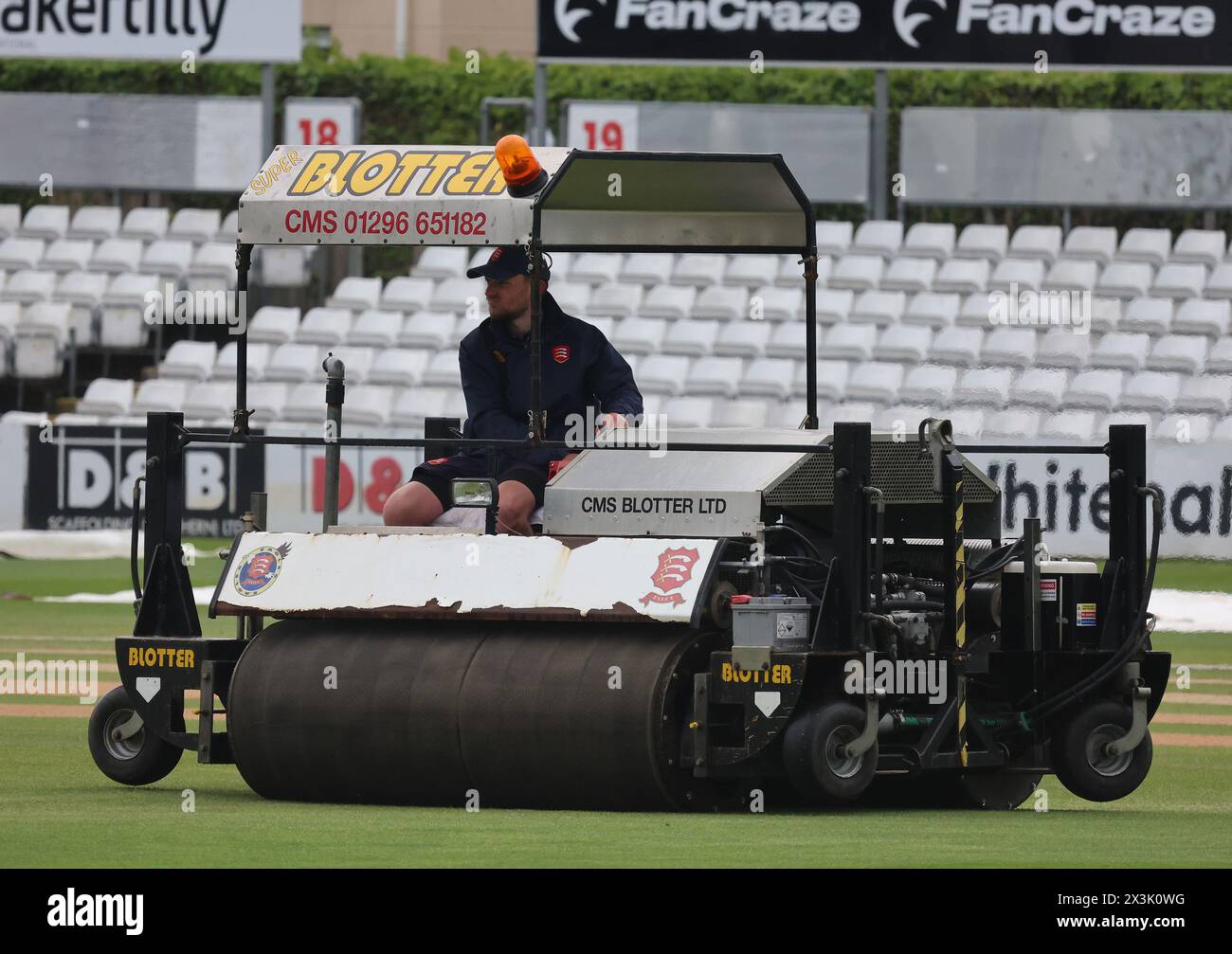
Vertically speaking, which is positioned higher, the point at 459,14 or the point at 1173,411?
the point at 459,14

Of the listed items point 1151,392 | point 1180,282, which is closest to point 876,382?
point 1151,392

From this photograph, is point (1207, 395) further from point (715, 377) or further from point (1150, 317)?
point (715, 377)

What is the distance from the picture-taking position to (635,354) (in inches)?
1182

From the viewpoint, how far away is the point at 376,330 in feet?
102

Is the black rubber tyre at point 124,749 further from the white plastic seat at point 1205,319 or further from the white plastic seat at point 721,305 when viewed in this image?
the white plastic seat at point 721,305

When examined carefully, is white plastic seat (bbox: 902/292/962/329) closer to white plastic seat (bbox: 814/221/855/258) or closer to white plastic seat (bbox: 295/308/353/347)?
white plastic seat (bbox: 814/221/855/258)

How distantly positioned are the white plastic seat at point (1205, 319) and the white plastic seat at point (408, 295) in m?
9.04

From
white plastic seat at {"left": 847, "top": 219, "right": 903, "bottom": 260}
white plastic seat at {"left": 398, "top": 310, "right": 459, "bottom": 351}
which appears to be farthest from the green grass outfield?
white plastic seat at {"left": 847, "top": 219, "right": 903, "bottom": 260}

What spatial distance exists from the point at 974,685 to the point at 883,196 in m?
22.2

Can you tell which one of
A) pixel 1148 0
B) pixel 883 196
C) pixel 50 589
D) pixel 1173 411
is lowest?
pixel 50 589

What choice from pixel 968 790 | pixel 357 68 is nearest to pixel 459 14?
pixel 357 68

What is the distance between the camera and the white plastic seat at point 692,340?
29.9 m

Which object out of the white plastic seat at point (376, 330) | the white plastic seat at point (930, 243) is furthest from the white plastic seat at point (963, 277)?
the white plastic seat at point (376, 330)

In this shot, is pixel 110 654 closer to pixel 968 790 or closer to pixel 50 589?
pixel 50 589
